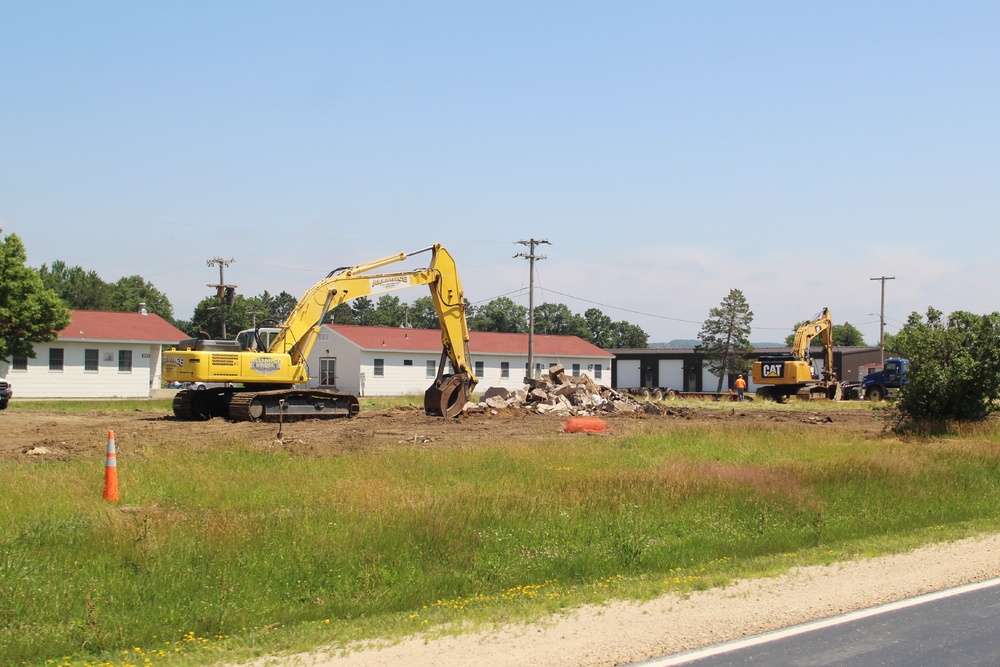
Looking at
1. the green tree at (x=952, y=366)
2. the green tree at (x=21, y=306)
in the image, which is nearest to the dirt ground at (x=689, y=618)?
the green tree at (x=952, y=366)

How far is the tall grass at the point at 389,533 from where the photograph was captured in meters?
7.43

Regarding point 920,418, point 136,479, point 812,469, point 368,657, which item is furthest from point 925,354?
point 368,657

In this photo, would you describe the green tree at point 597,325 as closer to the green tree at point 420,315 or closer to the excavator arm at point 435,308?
the green tree at point 420,315

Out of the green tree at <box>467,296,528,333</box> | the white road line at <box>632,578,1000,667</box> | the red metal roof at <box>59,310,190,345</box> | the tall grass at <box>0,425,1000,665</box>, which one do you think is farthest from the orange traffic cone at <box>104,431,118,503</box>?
the green tree at <box>467,296,528,333</box>

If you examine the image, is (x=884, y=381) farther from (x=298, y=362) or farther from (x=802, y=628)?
(x=802, y=628)

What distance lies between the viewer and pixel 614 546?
9.94 m

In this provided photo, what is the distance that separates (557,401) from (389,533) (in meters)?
24.5

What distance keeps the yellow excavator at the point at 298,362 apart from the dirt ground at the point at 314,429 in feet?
2.24

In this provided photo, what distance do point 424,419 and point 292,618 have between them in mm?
21404

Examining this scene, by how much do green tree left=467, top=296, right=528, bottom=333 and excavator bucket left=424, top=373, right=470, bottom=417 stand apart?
9016 cm

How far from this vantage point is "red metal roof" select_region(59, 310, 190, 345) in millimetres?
45656

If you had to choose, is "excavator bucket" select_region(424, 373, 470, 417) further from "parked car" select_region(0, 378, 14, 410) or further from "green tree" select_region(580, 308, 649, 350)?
"green tree" select_region(580, 308, 649, 350)

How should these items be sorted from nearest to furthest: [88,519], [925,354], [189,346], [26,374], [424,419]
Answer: [88,519] < [925,354] < [189,346] < [424,419] < [26,374]

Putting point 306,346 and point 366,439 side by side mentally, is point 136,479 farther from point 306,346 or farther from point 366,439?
point 306,346
